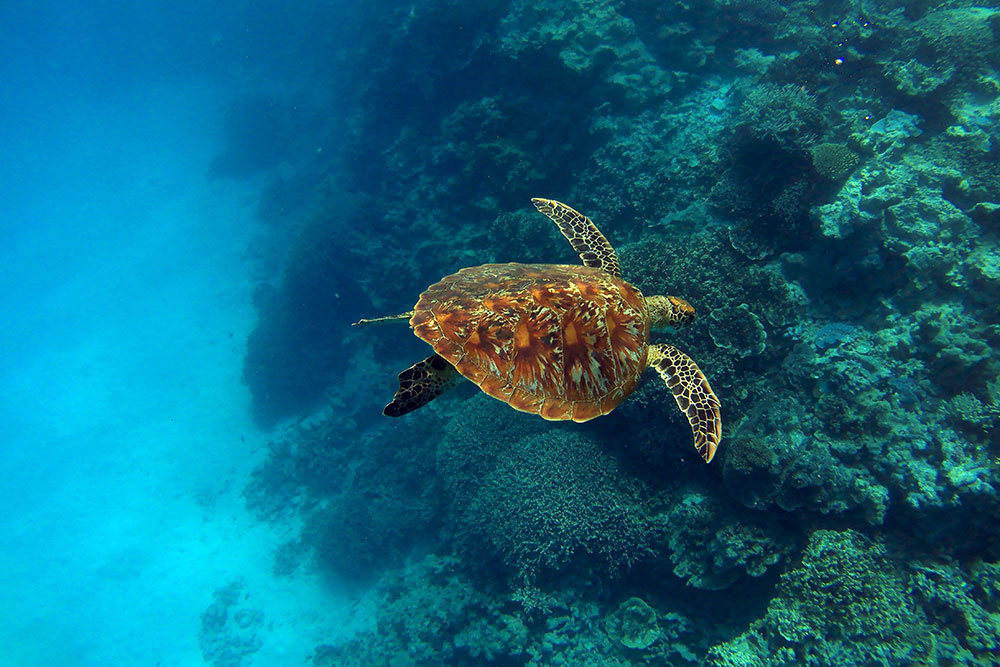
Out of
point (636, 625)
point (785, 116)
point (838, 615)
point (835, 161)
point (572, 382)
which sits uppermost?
point (785, 116)

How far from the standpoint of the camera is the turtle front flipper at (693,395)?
13.1 feet

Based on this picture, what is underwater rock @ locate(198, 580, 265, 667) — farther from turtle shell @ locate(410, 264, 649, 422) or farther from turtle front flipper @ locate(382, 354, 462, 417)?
turtle shell @ locate(410, 264, 649, 422)

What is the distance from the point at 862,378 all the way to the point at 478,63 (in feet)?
Answer: 44.8

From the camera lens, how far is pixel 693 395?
4.32 metres

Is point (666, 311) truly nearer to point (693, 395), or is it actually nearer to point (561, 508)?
point (693, 395)

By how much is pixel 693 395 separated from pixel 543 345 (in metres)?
1.71

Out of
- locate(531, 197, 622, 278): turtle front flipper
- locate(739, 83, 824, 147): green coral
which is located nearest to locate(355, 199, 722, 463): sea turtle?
locate(531, 197, 622, 278): turtle front flipper

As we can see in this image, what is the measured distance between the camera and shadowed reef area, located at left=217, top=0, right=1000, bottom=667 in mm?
4668

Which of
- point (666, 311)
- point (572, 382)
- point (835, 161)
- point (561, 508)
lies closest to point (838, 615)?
point (561, 508)

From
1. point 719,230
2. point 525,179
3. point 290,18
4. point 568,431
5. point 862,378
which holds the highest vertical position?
point 290,18

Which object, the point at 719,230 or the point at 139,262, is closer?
the point at 719,230

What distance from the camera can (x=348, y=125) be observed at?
20.4 metres

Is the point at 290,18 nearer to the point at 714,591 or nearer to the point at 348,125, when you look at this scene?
the point at 348,125

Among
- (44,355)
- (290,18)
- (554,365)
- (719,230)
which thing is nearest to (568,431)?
(554,365)
